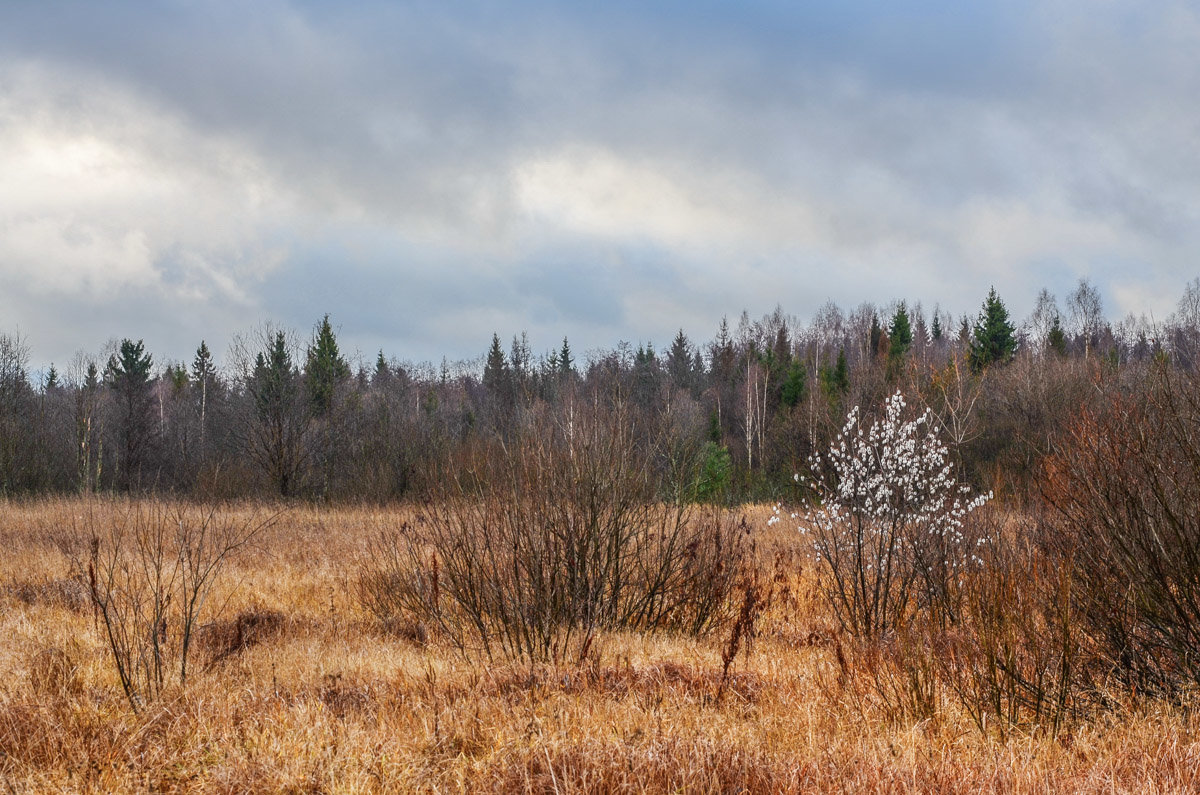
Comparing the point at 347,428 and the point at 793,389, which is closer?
the point at 347,428

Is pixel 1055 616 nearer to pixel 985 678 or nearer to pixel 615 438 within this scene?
pixel 985 678

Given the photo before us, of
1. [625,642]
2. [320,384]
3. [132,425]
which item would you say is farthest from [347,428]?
[625,642]

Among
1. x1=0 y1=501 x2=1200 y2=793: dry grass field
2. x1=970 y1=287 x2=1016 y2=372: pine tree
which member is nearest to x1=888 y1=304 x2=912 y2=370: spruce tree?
x1=970 y1=287 x2=1016 y2=372: pine tree

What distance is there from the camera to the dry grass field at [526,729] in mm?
4543

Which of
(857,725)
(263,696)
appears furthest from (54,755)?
(857,725)

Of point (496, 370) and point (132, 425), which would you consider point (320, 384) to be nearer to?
point (132, 425)

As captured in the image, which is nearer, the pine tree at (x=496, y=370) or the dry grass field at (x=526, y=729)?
the dry grass field at (x=526, y=729)

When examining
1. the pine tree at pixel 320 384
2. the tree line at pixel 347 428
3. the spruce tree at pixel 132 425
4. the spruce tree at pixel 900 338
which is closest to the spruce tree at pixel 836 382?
the tree line at pixel 347 428

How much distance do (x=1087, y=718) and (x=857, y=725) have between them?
159cm

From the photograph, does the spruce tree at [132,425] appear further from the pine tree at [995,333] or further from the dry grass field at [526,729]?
the pine tree at [995,333]

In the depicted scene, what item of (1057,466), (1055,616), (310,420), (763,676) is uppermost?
(310,420)

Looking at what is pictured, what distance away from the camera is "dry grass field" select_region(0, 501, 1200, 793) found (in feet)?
14.9

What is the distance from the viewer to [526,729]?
5.22 metres

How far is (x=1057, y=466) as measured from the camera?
7340 mm
